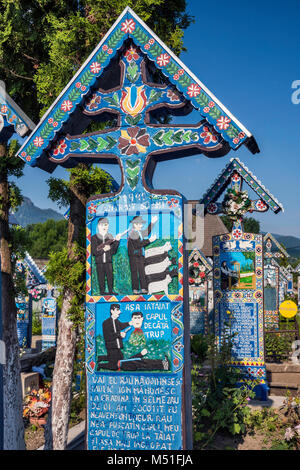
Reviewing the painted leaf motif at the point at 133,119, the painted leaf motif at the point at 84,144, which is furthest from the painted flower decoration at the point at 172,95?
the painted leaf motif at the point at 84,144

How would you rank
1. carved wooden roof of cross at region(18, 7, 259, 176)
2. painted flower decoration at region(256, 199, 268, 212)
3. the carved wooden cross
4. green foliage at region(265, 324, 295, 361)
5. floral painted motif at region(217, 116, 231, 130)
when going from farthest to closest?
green foliage at region(265, 324, 295, 361) → painted flower decoration at region(256, 199, 268, 212) → the carved wooden cross → carved wooden roof of cross at region(18, 7, 259, 176) → floral painted motif at region(217, 116, 231, 130)

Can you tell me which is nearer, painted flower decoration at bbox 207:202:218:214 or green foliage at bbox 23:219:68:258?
painted flower decoration at bbox 207:202:218:214

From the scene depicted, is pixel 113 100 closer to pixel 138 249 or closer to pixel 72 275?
pixel 138 249

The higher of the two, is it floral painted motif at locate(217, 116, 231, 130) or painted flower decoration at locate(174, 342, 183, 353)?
floral painted motif at locate(217, 116, 231, 130)

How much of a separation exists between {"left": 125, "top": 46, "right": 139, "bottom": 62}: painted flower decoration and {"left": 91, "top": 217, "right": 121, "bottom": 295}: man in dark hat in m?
1.74

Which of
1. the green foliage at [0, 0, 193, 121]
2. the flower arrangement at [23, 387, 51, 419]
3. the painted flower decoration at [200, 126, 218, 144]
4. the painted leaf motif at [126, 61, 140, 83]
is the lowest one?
the flower arrangement at [23, 387, 51, 419]

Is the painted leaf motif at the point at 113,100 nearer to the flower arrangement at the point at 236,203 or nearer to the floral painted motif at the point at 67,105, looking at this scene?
the floral painted motif at the point at 67,105

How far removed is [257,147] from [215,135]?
1.44 feet

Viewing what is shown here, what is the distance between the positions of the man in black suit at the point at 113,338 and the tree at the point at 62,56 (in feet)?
5.57

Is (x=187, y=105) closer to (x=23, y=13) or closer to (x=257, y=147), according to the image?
(x=257, y=147)

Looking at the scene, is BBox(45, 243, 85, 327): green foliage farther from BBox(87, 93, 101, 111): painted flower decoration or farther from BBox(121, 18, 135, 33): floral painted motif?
BBox(121, 18, 135, 33): floral painted motif

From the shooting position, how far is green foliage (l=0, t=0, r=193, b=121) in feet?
21.7

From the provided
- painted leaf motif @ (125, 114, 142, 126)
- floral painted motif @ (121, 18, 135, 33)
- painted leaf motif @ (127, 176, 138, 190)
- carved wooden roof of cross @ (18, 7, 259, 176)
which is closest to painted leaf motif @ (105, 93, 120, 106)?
carved wooden roof of cross @ (18, 7, 259, 176)

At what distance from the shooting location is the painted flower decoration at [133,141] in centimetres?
461
